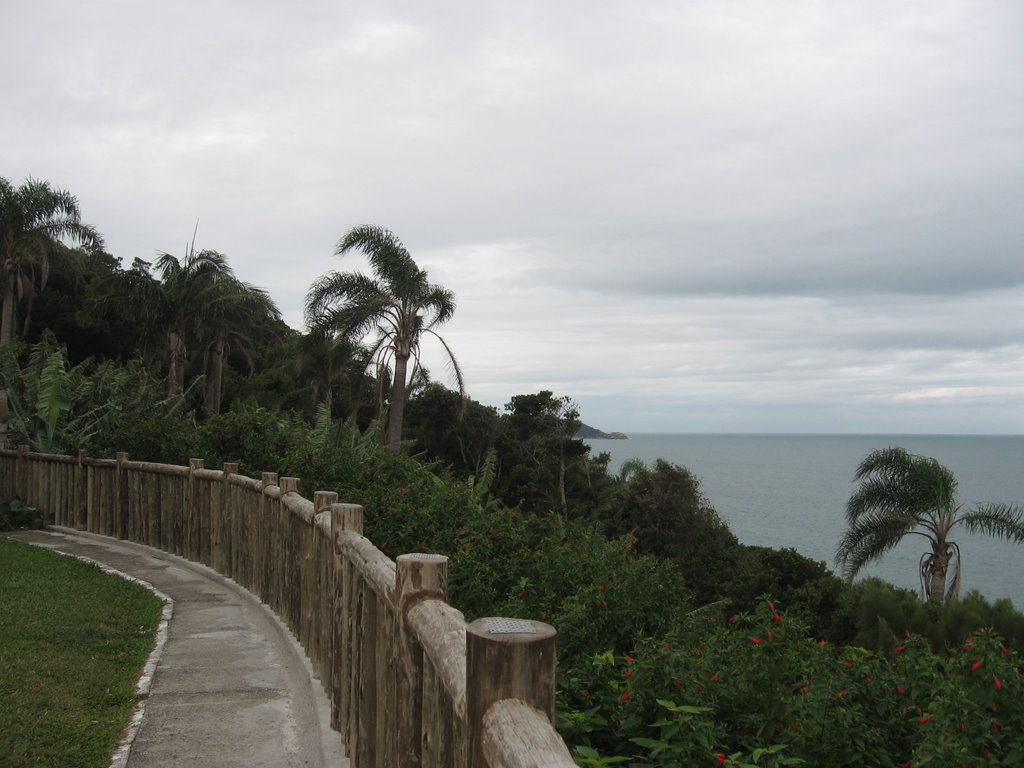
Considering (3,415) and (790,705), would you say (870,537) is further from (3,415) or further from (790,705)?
(790,705)

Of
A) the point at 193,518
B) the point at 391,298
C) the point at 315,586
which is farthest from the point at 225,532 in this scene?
the point at 391,298

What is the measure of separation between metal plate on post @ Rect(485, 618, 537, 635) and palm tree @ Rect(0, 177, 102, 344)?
42542mm

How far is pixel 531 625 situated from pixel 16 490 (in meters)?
15.5

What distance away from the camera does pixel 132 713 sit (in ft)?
18.4

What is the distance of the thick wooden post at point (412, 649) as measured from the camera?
3248mm

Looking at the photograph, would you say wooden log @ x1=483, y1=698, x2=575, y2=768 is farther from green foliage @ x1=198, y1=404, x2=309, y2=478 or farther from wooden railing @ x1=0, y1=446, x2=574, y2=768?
green foliage @ x1=198, y1=404, x2=309, y2=478

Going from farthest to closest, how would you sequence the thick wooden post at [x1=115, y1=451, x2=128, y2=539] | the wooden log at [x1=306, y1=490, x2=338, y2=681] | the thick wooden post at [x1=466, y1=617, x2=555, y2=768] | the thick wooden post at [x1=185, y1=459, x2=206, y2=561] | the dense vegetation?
the thick wooden post at [x1=115, y1=451, x2=128, y2=539] < the thick wooden post at [x1=185, y1=459, x2=206, y2=561] < the wooden log at [x1=306, y1=490, x2=338, y2=681] < the dense vegetation < the thick wooden post at [x1=466, y1=617, x2=555, y2=768]

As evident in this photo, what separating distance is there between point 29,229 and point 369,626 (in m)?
42.2

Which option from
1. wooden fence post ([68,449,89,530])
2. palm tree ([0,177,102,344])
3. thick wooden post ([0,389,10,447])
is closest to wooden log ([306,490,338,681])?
wooden fence post ([68,449,89,530])

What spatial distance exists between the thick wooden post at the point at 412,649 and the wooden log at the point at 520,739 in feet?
3.89

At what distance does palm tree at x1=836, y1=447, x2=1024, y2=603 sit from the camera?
32.8m

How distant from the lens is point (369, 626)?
4.24 meters

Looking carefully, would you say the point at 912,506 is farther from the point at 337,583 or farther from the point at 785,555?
the point at 337,583

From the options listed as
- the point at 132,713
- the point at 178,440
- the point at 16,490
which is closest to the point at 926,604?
the point at 178,440
